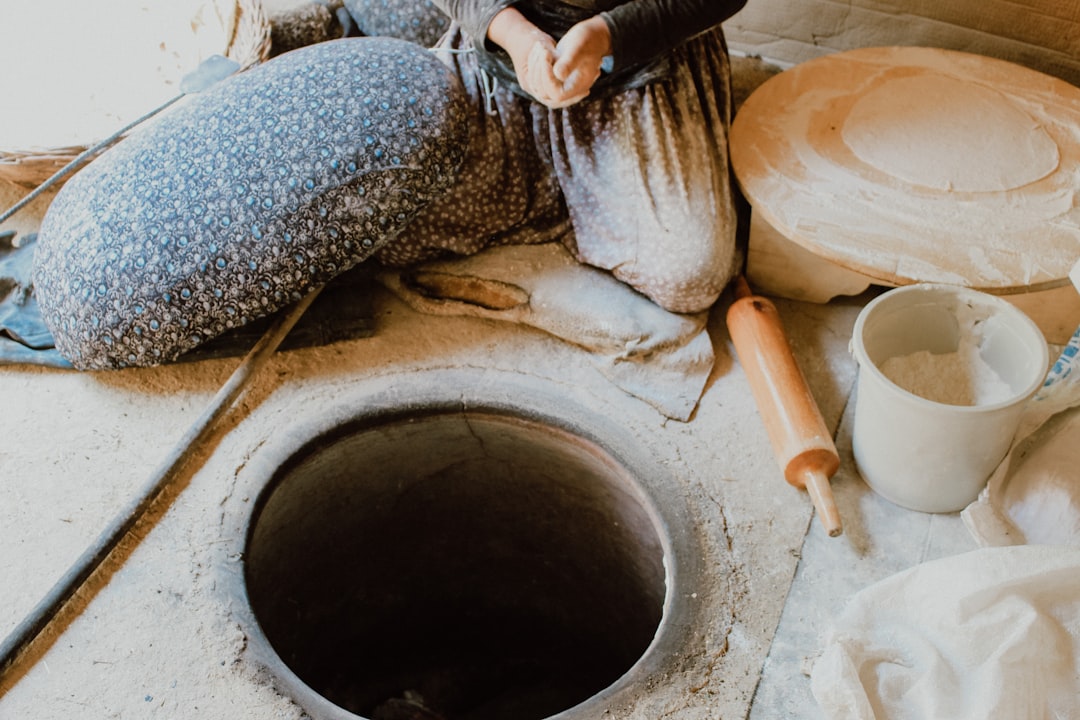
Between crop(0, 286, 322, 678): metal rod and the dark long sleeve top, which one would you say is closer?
→ crop(0, 286, 322, 678): metal rod

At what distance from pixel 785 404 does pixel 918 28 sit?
1256mm

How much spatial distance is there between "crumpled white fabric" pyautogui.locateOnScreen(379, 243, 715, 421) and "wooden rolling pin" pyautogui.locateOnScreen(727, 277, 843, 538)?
108 millimetres

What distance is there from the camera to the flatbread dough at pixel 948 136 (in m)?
2.04

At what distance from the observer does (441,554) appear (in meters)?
2.50

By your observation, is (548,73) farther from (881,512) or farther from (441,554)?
(441,554)

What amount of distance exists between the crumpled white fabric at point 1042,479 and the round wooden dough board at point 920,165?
0.21m

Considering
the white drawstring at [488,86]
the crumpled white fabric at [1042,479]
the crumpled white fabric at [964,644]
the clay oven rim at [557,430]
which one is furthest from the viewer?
the white drawstring at [488,86]

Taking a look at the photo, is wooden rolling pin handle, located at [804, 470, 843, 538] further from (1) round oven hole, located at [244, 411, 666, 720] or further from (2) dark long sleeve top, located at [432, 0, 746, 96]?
(2) dark long sleeve top, located at [432, 0, 746, 96]

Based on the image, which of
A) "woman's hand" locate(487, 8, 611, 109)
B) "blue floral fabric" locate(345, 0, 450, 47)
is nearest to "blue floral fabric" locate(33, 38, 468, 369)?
"woman's hand" locate(487, 8, 611, 109)

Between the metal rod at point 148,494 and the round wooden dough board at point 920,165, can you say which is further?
the round wooden dough board at point 920,165

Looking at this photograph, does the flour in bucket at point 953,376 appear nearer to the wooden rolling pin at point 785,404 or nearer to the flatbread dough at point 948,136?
the wooden rolling pin at point 785,404

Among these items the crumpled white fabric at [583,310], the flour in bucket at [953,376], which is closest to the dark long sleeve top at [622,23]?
the crumpled white fabric at [583,310]

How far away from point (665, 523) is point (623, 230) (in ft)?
2.30

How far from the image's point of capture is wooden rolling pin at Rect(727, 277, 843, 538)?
6.06 ft
